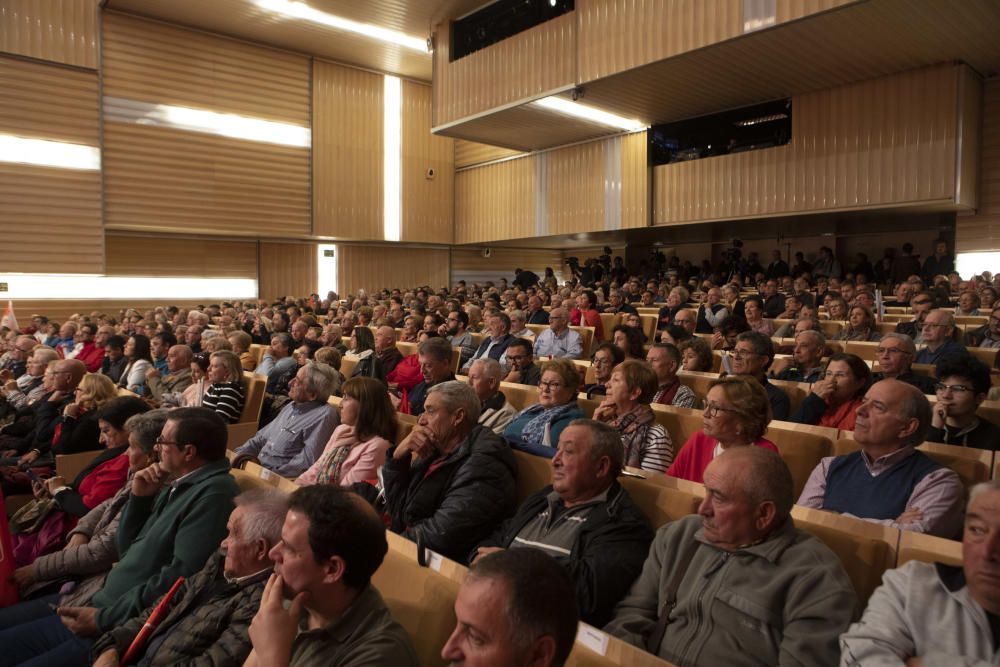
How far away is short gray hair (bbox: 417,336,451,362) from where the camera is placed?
3783mm

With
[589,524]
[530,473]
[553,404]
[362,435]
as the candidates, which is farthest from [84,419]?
[589,524]

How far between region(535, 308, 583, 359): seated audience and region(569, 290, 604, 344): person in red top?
0.97 metres

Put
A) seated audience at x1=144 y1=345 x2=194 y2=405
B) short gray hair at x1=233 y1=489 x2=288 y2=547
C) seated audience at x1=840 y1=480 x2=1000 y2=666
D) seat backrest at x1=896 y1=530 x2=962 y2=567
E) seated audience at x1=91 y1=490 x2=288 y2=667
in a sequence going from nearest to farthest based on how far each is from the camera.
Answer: seated audience at x1=840 y1=480 x2=1000 y2=666
seat backrest at x1=896 y1=530 x2=962 y2=567
seated audience at x1=91 y1=490 x2=288 y2=667
short gray hair at x1=233 y1=489 x2=288 y2=547
seated audience at x1=144 y1=345 x2=194 y2=405

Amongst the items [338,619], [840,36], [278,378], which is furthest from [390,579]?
[840,36]

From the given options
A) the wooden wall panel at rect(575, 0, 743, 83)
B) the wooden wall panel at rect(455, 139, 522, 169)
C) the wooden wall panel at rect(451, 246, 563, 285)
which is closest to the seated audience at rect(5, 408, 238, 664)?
the wooden wall panel at rect(575, 0, 743, 83)

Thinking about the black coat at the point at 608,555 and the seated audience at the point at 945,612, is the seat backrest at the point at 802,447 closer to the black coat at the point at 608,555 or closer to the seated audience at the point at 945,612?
the black coat at the point at 608,555

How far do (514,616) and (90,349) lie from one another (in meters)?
7.45

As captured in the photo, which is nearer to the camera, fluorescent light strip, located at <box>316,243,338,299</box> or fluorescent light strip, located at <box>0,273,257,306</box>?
fluorescent light strip, located at <box>0,273,257,306</box>

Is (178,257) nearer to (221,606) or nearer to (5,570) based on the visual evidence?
(5,570)

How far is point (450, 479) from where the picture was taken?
2.27 m

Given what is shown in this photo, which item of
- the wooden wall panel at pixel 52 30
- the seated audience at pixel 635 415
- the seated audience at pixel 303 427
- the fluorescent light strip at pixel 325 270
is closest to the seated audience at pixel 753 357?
the seated audience at pixel 635 415

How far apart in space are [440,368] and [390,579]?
7.08 ft

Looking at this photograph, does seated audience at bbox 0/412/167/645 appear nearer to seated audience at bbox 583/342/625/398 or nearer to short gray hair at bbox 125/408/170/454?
short gray hair at bbox 125/408/170/454

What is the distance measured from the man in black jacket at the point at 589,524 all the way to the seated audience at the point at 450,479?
3.6 inches
